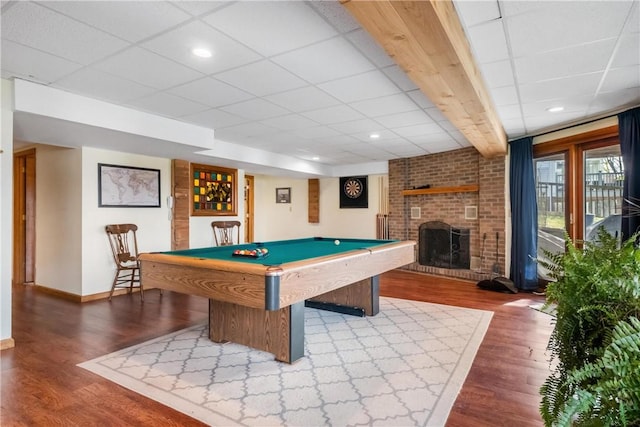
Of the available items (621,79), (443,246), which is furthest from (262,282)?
(443,246)

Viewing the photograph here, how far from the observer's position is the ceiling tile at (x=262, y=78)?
2631 millimetres

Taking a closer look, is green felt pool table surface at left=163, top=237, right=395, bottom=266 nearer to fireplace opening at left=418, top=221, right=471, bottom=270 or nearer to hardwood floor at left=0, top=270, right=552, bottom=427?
hardwood floor at left=0, top=270, right=552, bottom=427

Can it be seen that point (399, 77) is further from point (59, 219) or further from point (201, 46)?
point (59, 219)

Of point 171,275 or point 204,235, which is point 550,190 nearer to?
point 171,275

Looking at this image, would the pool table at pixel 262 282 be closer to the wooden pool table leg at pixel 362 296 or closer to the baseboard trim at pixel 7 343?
the wooden pool table leg at pixel 362 296

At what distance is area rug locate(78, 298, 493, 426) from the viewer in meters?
A: 1.95

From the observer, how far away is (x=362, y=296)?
3.84 meters

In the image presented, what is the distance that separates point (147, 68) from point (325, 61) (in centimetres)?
137

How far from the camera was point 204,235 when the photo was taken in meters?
5.84

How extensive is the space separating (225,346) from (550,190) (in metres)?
4.76

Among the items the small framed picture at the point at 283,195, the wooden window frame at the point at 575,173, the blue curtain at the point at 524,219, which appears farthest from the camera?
the small framed picture at the point at 283,195

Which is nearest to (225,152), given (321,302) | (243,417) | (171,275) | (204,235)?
(204,235)

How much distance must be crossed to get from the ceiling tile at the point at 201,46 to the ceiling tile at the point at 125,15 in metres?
0.09

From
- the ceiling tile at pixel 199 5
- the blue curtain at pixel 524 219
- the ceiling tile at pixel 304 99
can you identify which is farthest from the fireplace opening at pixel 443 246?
the ceiling tile at pixel 199 5
